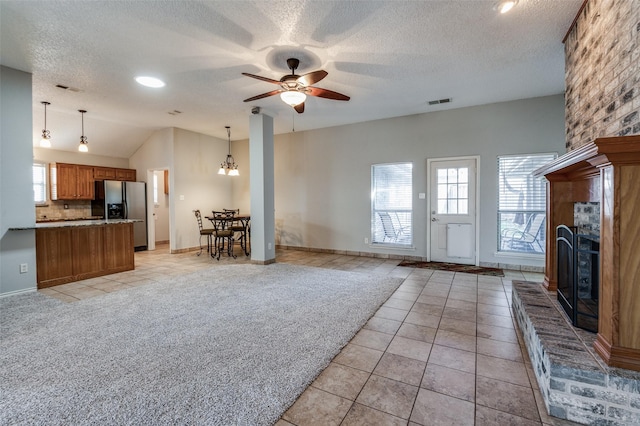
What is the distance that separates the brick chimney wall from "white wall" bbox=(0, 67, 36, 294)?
20.5 feet

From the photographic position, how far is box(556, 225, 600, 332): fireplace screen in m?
2.01

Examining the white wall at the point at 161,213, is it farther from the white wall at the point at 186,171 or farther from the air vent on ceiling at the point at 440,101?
the air vent on ceiling at the point at 440,101

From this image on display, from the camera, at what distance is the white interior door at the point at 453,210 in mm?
5262

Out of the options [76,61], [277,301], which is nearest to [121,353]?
[277,301]

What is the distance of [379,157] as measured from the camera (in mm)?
6023

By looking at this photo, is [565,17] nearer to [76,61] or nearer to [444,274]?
[444,274]

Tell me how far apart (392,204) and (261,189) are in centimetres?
271

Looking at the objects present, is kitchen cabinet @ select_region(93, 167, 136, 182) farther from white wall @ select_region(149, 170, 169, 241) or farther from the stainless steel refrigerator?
white wall @ select_region(149, 170, 169, 241)

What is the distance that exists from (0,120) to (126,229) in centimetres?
217

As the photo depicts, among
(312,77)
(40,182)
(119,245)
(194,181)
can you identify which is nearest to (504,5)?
(312,77)

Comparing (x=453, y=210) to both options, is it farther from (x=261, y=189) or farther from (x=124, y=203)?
(x=124, y=203)

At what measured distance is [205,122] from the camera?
20.3 ft

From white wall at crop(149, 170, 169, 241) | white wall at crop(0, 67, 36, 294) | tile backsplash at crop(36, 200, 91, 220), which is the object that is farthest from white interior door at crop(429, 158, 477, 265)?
tile backsplash at crop(36, 200, 91, 220)

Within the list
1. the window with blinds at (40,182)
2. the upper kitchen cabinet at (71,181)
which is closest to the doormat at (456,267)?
the upper kitchen cabinet at (71,181)
